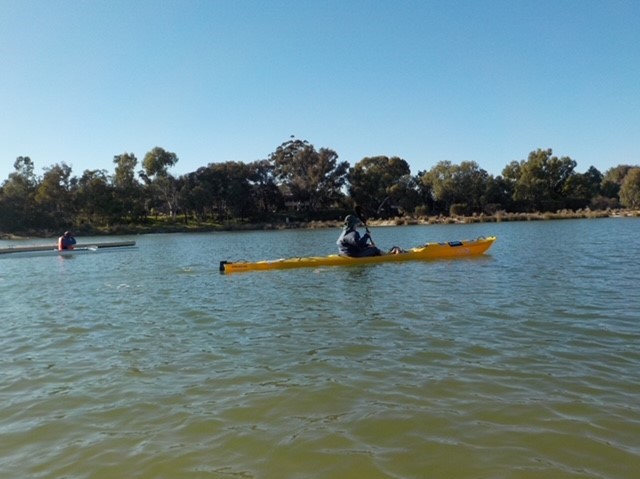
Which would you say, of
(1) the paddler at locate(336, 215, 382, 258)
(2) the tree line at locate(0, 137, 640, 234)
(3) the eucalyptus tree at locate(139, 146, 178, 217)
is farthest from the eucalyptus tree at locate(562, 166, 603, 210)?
(1) the paddler at locate(336, 215, 382, 258)

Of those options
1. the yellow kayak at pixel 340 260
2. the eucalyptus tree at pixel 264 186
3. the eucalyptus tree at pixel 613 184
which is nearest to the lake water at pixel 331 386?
the yellow kayak at pixel 340 260

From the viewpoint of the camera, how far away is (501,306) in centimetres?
1081

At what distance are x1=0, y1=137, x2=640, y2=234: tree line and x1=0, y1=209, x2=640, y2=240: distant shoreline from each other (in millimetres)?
2759

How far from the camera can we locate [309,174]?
88750 mm

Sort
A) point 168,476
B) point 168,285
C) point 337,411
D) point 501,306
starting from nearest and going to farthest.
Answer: point 168,476 < point 337,411 < point 501,306 < point 168,285

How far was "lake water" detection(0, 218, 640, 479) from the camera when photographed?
14.9 feet

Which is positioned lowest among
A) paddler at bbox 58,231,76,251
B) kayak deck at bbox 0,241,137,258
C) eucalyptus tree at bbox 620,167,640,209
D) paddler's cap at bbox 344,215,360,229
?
kayak deck at bbox 0,241,137,258

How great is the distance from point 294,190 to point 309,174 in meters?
3.64

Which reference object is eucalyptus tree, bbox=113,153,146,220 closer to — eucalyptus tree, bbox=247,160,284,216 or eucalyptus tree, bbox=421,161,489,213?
eucalyptus tree, bbox=247,160,284,216

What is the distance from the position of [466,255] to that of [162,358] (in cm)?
1634

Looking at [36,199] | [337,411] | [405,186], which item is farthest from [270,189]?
[337,411]

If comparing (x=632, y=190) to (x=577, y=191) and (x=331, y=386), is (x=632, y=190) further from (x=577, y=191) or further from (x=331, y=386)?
(x=331, y=386)

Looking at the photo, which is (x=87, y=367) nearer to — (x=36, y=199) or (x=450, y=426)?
(x=450, y=426)

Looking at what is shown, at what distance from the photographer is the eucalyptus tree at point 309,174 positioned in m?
88.4
